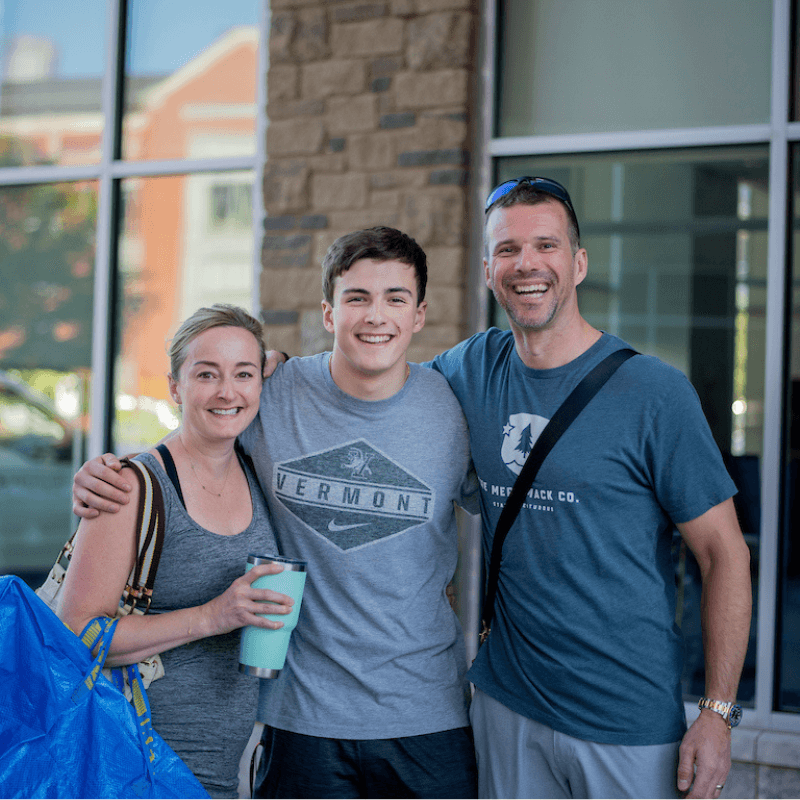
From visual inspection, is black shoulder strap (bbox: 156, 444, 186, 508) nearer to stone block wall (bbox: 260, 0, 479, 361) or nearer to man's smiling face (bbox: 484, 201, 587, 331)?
man's smiling face (bbox: 484, 201, 587, 331)

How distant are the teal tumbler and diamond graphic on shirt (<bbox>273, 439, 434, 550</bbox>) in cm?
29

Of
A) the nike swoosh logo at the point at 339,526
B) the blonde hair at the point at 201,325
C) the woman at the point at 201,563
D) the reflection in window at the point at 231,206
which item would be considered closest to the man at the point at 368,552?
the nike swoosh logo at the point at 339,526

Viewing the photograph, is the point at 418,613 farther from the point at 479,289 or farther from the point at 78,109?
the point at 78,109

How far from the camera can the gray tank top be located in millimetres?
1889

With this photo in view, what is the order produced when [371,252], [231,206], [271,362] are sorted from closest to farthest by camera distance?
[371,252] < [271,362] < [231,206]

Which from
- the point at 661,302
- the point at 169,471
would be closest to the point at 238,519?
the point at 169,471

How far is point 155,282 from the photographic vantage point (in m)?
4.21

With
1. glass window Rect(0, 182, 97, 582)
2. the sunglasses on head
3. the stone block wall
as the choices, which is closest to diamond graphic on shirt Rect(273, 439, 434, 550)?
the sunglasses on head

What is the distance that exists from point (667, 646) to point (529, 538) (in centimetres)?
38

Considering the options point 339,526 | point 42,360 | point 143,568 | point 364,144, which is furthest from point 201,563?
point 42,360

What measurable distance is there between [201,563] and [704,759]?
114 cm

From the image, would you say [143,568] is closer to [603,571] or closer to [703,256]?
[603,571]

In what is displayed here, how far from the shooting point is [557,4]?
356cm

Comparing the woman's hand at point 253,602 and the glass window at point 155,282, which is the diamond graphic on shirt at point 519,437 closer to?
the woman's hand at point 253,602
